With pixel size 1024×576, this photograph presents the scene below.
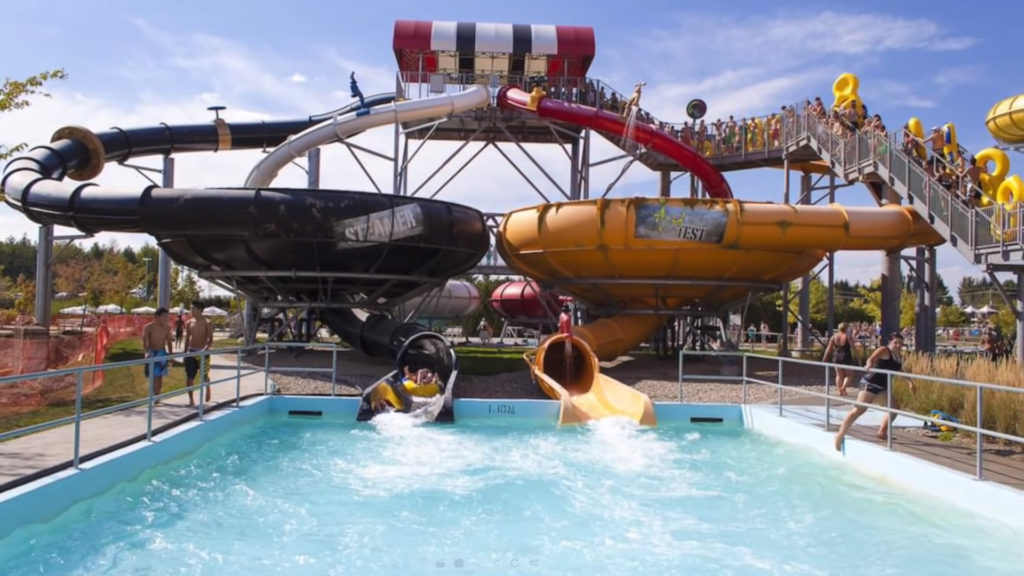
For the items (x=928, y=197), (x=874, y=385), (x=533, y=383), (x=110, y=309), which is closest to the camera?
(x=874, y=385)

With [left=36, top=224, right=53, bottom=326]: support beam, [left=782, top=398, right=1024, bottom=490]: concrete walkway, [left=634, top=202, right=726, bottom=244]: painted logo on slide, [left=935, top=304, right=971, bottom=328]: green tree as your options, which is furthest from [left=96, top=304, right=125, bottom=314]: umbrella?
[left=935, top=304, right=971, bottom=328]: green tree

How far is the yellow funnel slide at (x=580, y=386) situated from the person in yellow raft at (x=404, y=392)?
2.12 metres

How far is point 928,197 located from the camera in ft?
50.3

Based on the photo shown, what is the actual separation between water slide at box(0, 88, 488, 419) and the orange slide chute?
7.43ft

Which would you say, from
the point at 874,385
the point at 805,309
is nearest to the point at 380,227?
the point at 874,385

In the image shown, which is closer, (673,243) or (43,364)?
(43,364)

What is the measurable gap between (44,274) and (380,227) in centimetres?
1096

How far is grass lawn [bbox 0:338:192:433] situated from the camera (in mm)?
9704

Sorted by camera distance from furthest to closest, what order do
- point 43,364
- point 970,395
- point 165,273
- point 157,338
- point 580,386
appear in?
point 165,273, point 580,386, point 43,364, point 157,338, point 970,395

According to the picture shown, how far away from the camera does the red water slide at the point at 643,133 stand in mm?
22219

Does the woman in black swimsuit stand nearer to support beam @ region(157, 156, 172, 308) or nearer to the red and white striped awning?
support beam @ region(157, 156, 172, 308)

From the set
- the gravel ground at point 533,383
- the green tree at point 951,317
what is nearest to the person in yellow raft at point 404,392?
the gravel ground at point 533,383

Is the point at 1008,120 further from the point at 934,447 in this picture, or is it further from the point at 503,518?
the point at 503,518

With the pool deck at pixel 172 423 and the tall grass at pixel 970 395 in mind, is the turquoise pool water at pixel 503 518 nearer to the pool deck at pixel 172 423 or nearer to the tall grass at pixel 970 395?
the pool deck at pixel 172 423
